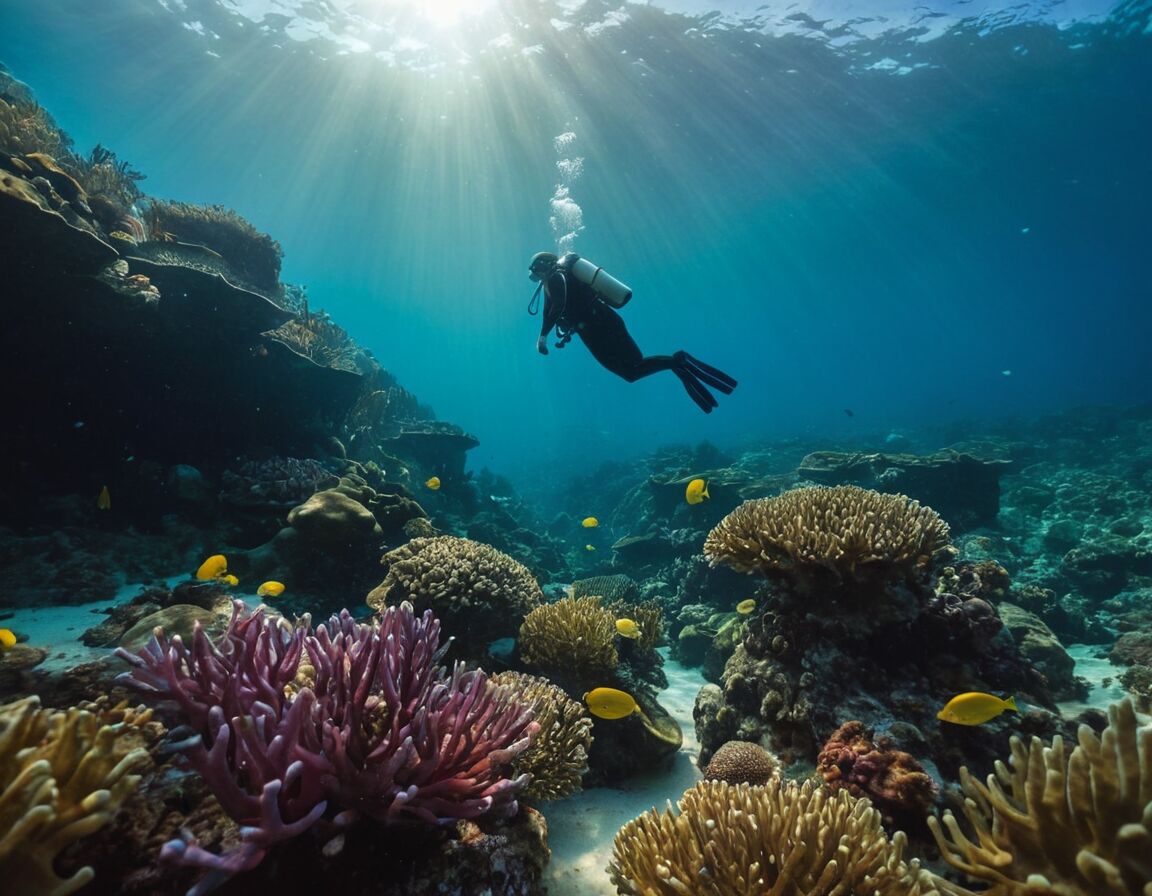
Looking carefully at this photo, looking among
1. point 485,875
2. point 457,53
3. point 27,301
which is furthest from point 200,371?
point 457,53

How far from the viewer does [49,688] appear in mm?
2922

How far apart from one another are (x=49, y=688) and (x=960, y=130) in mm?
43604

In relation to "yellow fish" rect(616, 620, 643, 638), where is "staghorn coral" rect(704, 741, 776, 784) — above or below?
below

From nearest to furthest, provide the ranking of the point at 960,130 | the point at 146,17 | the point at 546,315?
the point at 546,315
the point at 146,17
the point at 960,130

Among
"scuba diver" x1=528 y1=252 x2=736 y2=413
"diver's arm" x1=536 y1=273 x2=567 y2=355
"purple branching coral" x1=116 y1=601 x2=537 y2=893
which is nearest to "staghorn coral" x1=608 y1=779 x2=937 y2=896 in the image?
"purple branching coral" x1=116 y1=601 x2=537 y2=893

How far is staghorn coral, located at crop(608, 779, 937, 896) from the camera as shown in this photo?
2051 millimetres

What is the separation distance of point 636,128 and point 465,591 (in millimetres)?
30210

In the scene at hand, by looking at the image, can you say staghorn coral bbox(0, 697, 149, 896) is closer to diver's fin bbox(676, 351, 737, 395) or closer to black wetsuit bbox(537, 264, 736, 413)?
black wetsuit bbox(537, 264, 736, 413)

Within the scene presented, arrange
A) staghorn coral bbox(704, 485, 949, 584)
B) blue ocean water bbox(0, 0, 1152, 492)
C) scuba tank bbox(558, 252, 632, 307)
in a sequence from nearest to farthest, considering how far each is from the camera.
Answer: staghorn coral bbox(704, 485, 949, 584) → scuba tank bbox(558, 252, 632, 307) → blue ocean water bbox(0, 0, 1152, 492)

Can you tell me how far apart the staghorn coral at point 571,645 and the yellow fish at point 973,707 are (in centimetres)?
287

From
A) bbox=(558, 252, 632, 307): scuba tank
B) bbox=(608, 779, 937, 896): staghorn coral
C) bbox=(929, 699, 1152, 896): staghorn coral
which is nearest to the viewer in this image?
bbox=(929, 699, 1152, 896): staghorn coral

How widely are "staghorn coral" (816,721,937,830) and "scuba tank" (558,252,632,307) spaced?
615cm

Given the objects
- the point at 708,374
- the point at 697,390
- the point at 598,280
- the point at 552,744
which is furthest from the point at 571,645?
the point at 598,280

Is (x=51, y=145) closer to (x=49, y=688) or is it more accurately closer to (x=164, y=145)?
(x=49, y=688)
